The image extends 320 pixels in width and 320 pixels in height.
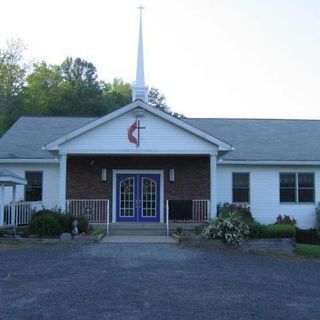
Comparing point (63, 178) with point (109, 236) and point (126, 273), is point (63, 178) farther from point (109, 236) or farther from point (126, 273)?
point (126, 273)

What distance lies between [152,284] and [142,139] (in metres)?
10.3

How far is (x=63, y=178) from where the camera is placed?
19.5m

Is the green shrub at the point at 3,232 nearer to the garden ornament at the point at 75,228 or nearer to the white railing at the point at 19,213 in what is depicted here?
the white railing at the point at 19,213

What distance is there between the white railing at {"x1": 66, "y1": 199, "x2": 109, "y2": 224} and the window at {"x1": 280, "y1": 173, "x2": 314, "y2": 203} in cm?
811

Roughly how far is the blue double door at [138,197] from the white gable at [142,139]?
2600mm

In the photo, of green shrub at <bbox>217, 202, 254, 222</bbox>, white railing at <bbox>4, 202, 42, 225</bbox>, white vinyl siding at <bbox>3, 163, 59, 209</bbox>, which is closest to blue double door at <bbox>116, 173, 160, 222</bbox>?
green shrub at <bbox>217, 202, 254, 222</bbox>

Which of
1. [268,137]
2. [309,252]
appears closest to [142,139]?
[309,252]

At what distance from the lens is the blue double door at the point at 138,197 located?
2189 centimetres

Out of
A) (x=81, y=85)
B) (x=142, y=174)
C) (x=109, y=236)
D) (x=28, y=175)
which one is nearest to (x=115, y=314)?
(x=109, y=236)

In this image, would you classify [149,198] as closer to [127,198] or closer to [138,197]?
[138,197]

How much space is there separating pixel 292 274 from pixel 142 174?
1091 cm

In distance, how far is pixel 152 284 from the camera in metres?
10.1

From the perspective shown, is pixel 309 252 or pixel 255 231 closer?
pixel 255 231

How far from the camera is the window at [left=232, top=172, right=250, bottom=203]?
77.8 ft
